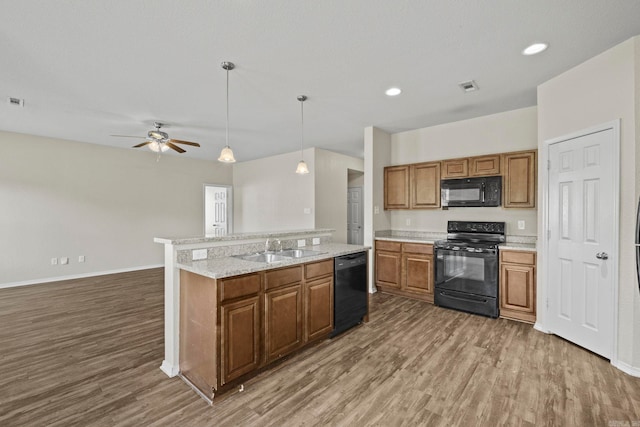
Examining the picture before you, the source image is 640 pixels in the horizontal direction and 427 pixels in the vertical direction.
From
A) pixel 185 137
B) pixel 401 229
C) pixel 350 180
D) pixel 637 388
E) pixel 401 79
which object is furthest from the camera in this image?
pixel 350 180

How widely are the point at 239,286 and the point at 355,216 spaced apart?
5.95 meters

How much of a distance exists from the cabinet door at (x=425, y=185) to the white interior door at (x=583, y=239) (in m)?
1.46

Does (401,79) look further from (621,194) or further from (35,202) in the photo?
(35,202)

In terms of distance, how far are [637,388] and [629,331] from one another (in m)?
0.45

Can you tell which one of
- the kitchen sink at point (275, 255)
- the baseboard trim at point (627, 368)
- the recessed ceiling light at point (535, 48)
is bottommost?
the baseboard trim at point (627, 368)

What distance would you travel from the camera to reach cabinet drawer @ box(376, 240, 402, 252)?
4383 mm

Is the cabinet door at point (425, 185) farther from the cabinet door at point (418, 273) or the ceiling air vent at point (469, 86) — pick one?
the ceiling air vent at point (469, 86)

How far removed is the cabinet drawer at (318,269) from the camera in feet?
8.73

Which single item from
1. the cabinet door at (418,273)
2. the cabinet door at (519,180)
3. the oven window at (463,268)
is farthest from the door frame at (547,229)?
the cabinet door at (418,273)

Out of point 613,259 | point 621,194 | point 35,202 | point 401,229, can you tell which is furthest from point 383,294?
point 35,202

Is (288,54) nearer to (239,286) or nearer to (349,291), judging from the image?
(239,286)

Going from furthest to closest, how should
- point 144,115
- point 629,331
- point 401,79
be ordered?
1. point 144,115
2. point 401,79
3. point 629,331

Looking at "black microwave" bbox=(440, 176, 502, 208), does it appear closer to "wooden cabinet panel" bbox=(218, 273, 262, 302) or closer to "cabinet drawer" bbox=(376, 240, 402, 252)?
"cabinet drawer" bbox=(376, 240, 402, 252)

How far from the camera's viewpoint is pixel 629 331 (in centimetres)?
234
